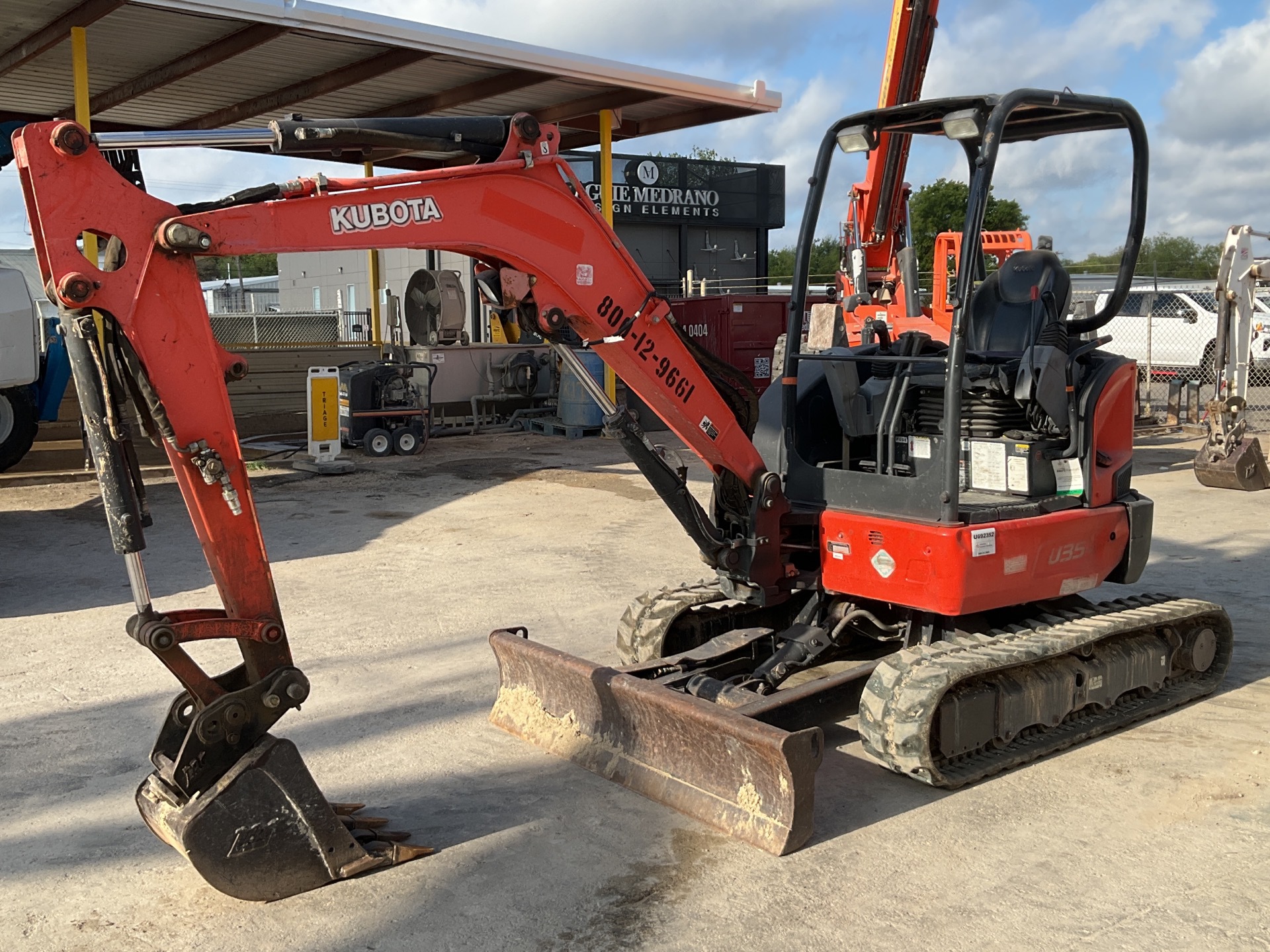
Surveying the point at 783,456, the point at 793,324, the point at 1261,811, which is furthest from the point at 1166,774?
the point at 793,324

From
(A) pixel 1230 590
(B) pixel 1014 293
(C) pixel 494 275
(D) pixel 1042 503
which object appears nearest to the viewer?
(C) pixel 494 275

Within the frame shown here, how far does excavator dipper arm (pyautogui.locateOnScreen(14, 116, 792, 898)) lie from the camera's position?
4.00m

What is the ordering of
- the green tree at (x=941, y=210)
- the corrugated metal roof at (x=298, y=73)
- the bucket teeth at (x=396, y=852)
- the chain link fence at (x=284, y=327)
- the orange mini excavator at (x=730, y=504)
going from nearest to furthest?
the orange mini excavator at (x=730, y=504) → the bucket teeth at (x=396, y=852) → the corrugated metal roof at (x=298, y=73) → the chain link fence at (x=284, y=327) → the green tree at (x=941, y=210)

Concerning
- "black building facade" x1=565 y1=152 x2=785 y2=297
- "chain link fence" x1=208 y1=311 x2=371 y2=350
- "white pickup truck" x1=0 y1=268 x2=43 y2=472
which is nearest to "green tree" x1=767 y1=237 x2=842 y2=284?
"black building facade" x1=565 y1=152 x2=785 y2=297

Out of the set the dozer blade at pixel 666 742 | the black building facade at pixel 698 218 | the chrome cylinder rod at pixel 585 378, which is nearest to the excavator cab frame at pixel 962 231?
the chrome cylinder rod at pixel 585 378

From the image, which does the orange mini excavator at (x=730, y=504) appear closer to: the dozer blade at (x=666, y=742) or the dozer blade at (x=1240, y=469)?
the dozer blade at (x=666, y=742)

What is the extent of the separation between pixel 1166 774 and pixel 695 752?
81.4 inches

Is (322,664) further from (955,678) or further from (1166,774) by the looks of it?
(1166,774)

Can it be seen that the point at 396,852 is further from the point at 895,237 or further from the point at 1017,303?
the point at 895,237

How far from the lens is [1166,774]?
5297mm

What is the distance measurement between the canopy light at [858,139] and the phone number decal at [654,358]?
1.42 meters

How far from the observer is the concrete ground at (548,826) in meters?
4.04

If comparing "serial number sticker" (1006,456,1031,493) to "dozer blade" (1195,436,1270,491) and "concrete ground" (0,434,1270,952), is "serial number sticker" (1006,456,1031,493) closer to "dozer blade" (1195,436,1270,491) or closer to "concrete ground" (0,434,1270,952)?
"concrete ground" (0,434,1270,952)

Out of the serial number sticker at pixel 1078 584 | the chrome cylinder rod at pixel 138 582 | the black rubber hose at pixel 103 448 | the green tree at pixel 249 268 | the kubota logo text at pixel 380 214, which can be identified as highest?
the green tree at pixel 249 268
